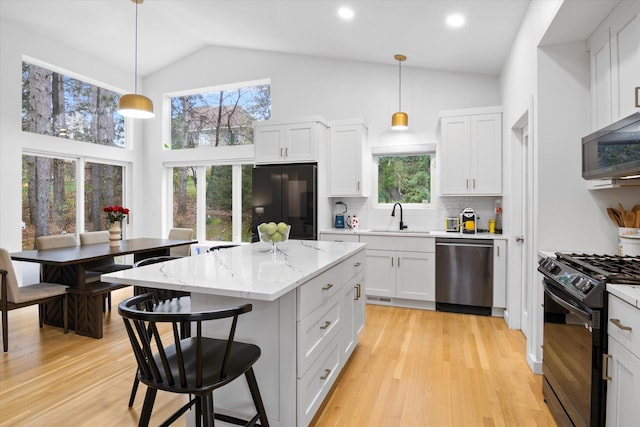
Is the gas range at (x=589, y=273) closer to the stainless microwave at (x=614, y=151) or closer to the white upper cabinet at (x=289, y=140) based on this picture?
the stainless microwave at (x=614, y=151)

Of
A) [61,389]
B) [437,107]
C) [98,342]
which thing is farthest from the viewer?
[437,107]

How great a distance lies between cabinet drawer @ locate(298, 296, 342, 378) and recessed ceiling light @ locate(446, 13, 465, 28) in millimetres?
2775

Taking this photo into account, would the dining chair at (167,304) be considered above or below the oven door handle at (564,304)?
below

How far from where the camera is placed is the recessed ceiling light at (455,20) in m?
3.23

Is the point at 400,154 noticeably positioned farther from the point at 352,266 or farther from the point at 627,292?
the point at 627,292

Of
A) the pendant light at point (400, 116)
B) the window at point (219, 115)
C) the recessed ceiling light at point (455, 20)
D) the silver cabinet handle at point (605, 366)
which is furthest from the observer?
the window at point (219, 115)

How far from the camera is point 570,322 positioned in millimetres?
1797

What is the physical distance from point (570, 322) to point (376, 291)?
2.71 meters

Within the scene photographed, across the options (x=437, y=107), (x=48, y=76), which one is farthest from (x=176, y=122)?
(x=437, y=107)

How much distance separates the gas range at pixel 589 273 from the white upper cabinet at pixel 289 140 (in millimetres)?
3180

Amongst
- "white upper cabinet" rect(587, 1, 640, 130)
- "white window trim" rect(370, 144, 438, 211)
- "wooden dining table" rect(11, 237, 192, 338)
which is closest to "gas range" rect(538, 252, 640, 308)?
"white upper cabinet" rect(587, 1, 640, 130)

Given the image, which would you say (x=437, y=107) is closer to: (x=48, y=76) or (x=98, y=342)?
(x=98, y=342)

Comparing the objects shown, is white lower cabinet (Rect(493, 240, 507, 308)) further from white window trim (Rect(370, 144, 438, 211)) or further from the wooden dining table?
the wooden dining table

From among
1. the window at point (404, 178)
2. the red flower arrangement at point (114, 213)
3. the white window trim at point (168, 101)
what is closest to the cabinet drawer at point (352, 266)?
the window at point (404, 178)
